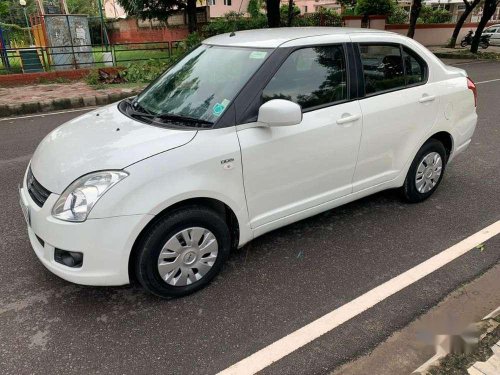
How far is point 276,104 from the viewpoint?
2.81 m

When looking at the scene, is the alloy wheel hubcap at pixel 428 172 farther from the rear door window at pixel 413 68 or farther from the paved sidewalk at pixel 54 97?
the paved sidewalk at pixel 54 97

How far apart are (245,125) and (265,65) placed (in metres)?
0.49

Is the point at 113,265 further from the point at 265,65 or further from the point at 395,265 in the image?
the point at 395,265

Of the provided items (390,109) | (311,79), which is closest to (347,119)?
(311,79)

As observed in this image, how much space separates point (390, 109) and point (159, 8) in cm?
1948

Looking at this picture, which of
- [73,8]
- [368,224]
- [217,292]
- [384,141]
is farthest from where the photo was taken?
[73,8]

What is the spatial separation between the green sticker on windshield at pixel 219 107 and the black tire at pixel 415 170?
2060 mm

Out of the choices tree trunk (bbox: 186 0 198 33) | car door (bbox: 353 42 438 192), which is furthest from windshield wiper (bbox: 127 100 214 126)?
tree trunk (bbox: 186 0 198 33)

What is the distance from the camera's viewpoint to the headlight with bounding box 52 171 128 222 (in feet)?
8.24

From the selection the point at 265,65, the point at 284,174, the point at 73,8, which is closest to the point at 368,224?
the point at 284,174

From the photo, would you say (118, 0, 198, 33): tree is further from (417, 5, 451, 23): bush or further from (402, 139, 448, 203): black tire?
(417, 5, 451, 23): bush

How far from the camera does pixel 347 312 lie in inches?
111

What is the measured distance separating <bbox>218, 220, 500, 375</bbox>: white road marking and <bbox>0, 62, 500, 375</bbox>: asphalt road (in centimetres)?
4

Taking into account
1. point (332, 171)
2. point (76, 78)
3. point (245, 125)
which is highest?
point (245, 125)
